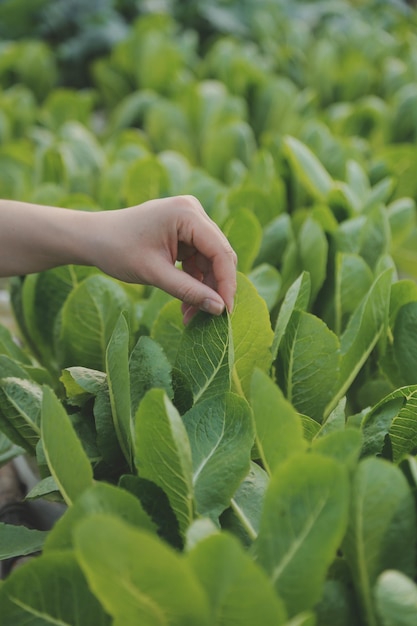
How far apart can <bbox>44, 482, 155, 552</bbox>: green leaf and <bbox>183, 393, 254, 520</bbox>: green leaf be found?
10cm

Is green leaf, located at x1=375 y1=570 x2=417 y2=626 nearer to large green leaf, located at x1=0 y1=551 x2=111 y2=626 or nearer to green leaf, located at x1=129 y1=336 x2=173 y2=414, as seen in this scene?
large green leaf, located at x1=0 y1=551 x2=111 y2=626

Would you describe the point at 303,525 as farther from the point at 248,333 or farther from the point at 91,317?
the point at 91,317

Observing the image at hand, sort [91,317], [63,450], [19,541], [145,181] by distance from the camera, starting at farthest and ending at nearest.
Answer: [145,181]
[91,317]
[19,541]
[63,450]

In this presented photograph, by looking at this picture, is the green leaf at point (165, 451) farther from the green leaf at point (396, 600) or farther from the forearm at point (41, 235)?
the forearm at point (41, 235)

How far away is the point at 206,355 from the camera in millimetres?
1083

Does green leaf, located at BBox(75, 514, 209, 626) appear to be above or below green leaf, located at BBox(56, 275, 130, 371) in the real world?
above

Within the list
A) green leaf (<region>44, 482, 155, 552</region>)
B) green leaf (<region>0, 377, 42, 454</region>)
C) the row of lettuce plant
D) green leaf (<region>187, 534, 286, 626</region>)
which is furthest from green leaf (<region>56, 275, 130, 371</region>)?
green leaf (<region>187, 534, 286, 626</region>)

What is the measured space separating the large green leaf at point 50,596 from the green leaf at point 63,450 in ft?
0.43

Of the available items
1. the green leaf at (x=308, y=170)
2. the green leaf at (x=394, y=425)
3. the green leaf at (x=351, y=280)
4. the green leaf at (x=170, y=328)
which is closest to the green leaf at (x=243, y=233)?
the green leaf at (x=351, y=280)

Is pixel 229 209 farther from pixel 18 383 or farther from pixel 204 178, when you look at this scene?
pixel 18 383

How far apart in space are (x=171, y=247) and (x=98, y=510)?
40 cm

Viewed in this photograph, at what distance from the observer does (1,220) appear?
46.3 inches

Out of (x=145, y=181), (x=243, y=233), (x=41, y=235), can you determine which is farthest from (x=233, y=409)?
(x=145, y=181)

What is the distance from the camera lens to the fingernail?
104 centimetres
